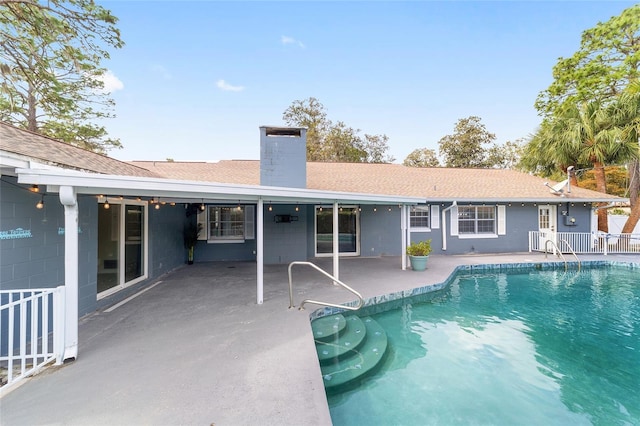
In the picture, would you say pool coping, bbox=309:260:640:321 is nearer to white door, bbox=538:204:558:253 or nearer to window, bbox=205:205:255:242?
white door, bbox=538:204:558:253

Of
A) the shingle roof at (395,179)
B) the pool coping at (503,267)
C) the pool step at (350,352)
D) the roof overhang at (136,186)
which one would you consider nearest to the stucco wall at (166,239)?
the shingle roof at (395,179)

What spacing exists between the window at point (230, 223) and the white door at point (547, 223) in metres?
12.4

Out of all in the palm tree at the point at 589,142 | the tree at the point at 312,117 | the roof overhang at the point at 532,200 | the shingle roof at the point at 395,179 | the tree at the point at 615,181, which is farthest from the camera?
the tree at the point at 312,117

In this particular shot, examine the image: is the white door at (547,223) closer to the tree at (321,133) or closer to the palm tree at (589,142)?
the palm tree at (589,142)

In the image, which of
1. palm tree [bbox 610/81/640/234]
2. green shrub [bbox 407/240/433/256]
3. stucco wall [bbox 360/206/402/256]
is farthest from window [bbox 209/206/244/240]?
palm tree [bbox 610/81/640/234]

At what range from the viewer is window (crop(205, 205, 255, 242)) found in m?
9.88

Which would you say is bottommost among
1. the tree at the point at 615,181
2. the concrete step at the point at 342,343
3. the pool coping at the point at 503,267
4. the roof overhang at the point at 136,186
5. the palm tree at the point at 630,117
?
the concrete step at the point at 342,343

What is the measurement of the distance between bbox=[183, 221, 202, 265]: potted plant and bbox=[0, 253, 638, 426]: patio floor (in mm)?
3522

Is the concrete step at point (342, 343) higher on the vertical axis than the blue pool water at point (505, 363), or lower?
higher


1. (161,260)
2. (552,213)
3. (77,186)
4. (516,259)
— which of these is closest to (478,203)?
(516,259)

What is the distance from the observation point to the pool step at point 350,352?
346 cm

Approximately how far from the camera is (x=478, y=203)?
38.2 ft

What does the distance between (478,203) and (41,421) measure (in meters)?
13.3

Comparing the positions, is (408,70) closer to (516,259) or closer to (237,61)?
(237,61)
